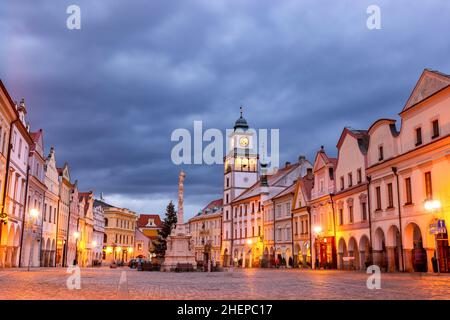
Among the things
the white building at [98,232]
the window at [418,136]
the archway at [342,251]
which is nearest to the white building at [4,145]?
the window at [418,136]

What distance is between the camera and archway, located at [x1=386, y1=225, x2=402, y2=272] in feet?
117

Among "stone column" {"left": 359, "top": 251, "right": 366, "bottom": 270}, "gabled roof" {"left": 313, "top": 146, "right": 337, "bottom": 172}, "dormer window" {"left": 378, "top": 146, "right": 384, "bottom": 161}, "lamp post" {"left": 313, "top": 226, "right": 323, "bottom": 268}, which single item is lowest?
"stone column" {"left": 359, "top": 251, "right": 366, "bottom": 270}

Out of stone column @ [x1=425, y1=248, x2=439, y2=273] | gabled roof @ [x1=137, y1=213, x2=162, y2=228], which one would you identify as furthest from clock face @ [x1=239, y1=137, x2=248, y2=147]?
stone column @ [x1=425, y1=248, x2=439, y2=273]

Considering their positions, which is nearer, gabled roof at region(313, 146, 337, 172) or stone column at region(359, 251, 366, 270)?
stone column at region(359, 251, 366, 270)

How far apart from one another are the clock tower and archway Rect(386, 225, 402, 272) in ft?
189

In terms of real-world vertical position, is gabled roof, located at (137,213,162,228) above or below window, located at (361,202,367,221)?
above

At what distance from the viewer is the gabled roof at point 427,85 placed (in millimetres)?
30344

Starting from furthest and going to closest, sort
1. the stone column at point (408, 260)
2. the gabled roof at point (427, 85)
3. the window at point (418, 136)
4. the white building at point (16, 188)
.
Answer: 1. the white building at point (16, 188)
2. the stone column at point (408, 260)
3. the window at point (418, 136)
4. the gabled roof at point (427, 85)

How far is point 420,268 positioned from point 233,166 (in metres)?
69.2

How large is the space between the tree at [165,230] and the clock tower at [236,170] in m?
11.1

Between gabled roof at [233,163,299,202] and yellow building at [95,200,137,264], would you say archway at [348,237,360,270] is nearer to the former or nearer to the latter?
gabled roof at [233,163,299,202]

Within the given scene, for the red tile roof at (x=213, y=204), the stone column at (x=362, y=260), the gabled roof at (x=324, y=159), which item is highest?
the red tile roof at (x=213, y=204)

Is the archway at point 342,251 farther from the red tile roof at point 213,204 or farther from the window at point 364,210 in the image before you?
the red tile roof at point 213,204

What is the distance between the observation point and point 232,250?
91250 millimetres
